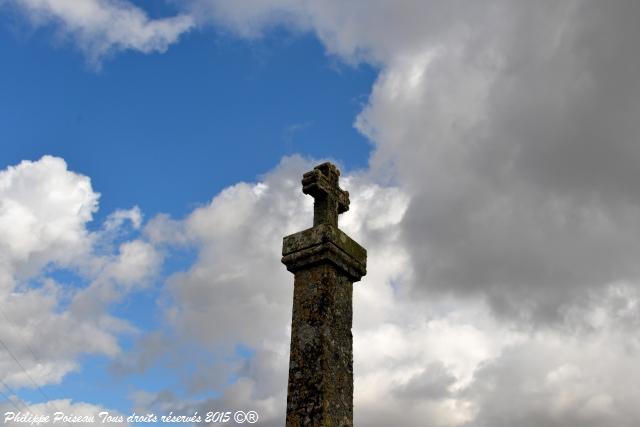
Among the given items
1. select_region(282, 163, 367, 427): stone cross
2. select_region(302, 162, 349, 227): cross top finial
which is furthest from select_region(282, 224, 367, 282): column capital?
select_region(302, 162, 349, 227): cross top finial

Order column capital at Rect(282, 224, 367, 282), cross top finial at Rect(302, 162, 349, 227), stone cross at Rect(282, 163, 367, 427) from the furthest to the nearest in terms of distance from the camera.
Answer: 1. cross top finial at Rect(302, 162, 349, 227)
2. column capital at Rect(282, 224, 367, 282)
3. stone cross at Rect(282, 163, 367, 427)

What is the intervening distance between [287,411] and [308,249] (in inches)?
79.0

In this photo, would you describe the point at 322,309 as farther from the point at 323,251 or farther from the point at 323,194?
the point at 323,194

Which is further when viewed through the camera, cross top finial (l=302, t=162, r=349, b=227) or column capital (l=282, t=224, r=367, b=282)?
cross top finial (l=302, t=162, r=349, b=227)

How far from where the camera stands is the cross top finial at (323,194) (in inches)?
310

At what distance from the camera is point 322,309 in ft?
23.8

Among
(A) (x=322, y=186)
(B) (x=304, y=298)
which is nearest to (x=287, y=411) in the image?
(B) (x=304, y=298)

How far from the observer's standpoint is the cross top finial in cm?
788

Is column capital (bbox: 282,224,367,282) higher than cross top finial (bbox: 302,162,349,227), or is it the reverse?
cross top finial (bbox: 302,162,349,227)

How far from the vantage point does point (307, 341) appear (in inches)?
282

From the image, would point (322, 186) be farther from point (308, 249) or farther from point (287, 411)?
point (287, 411)

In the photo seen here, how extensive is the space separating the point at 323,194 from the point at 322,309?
1.60 m

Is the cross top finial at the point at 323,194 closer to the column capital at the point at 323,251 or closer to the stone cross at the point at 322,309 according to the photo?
the stone cross at the point at 322,309

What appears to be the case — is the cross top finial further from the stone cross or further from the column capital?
the column capital
